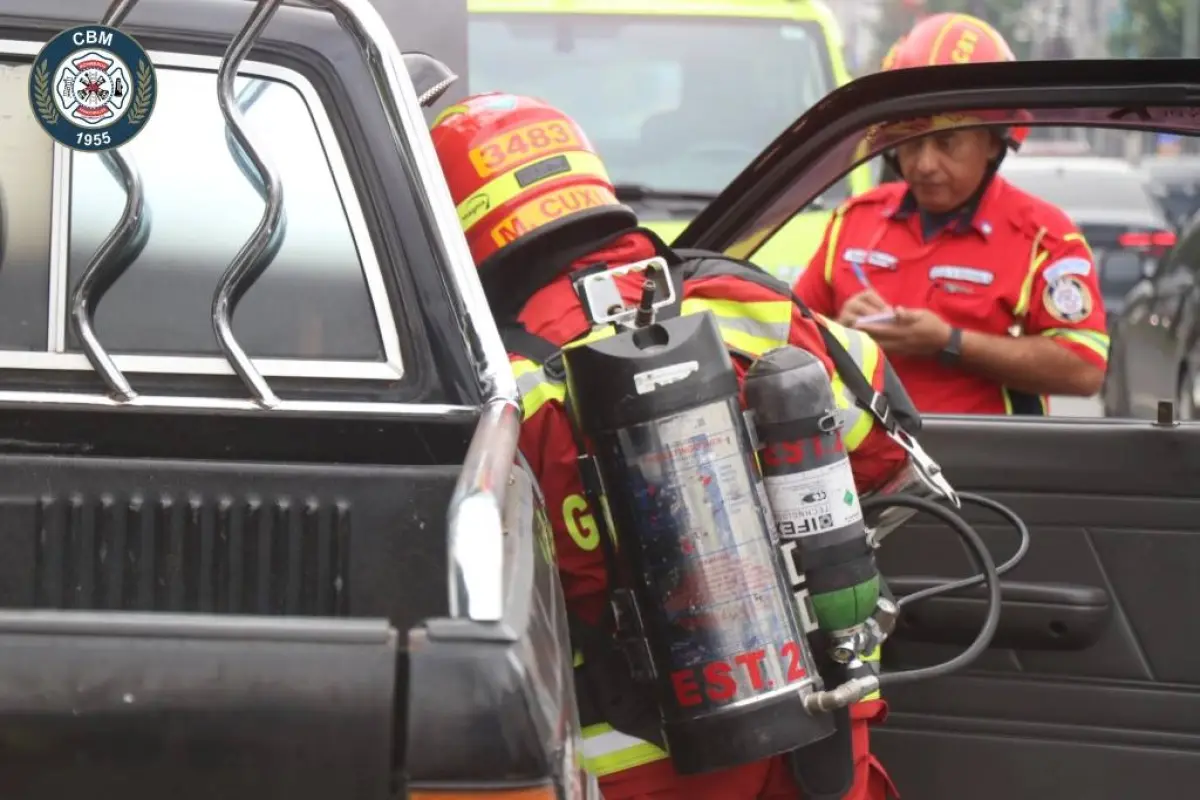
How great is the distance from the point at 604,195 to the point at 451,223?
381 millimetres

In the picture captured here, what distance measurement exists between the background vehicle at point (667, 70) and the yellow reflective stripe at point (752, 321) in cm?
434

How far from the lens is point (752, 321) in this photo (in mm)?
2570

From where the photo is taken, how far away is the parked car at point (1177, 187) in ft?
53.0

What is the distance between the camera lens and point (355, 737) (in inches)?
58.6

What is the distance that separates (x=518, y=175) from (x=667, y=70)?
4779 mm

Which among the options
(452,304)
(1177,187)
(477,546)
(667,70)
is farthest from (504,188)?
(1177,187)

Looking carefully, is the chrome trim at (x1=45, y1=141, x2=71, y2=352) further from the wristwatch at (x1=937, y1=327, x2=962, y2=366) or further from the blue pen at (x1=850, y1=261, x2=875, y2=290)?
the blue pen at (x1=850, y1=261, x2=875, y2=290)

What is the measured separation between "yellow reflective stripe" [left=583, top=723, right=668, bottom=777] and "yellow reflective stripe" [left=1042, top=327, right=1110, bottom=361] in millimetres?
1902

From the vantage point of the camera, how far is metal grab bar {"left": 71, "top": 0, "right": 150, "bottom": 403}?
2.19m

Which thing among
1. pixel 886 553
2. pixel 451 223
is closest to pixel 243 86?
pixel 451 223

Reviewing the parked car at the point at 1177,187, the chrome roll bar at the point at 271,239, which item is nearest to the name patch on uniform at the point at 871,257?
the chrome roll bar at the point at 271,239

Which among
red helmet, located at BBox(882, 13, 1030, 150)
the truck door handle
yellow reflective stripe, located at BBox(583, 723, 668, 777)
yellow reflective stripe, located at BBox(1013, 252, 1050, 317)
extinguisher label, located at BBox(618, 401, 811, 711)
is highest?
red helmet, located at BBox(882, 13, 1030, 150)

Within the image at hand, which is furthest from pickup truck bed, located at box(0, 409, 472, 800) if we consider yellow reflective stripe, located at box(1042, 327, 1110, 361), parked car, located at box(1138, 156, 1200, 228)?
parked car, located at box(1138, 156, 1200, 228)

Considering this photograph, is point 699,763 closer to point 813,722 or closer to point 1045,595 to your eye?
point 813,722
